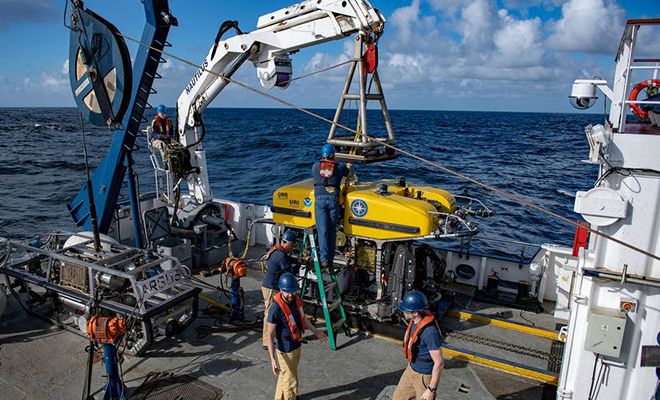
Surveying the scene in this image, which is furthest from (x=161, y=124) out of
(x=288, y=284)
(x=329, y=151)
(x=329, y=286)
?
(x=288, y=284)

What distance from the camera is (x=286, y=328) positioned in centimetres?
483

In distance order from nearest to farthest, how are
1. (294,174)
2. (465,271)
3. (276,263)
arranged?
(276,263) < (465,271) < (294,174)

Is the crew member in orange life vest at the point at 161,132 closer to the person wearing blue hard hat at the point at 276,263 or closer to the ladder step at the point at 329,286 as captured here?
the person wearing blue hard hat at the point at 276,263

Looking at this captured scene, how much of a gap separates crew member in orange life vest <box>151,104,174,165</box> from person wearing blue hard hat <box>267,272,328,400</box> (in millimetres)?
6287

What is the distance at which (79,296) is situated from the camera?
6426 millimetres

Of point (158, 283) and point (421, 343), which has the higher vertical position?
point (421, 343)

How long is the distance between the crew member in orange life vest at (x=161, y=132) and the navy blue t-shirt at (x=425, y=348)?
751 centimetres

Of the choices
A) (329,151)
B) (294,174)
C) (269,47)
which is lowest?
(294,174)

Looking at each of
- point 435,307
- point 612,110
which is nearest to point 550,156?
point 435,307

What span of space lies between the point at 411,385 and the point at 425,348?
512mm

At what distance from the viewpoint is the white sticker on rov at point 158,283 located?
609 centimetres

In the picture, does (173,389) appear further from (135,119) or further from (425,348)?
(135,119)

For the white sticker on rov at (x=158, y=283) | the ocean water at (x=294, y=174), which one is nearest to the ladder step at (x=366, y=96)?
the white sticker on rov at (x=158, y=283)

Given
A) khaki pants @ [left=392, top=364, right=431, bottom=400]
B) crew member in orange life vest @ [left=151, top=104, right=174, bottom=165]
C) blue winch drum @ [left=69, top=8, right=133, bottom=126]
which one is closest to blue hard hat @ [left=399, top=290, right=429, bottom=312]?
khaki pants @ [left=392, top=364, right=431, bottom=400]
